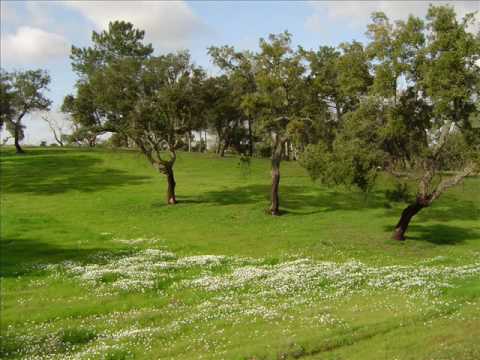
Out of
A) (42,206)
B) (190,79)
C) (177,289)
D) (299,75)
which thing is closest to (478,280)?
(177,289)

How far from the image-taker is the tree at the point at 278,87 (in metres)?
44.6

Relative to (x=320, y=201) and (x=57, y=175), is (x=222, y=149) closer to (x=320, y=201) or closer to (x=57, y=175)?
(x=57, y=175)

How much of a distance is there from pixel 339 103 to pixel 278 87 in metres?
5.44

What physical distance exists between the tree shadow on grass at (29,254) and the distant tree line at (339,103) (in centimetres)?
1691

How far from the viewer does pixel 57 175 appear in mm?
72875

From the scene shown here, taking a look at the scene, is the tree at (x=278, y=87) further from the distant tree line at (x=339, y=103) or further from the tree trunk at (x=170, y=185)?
the tree trunk at (x=170, y=185)

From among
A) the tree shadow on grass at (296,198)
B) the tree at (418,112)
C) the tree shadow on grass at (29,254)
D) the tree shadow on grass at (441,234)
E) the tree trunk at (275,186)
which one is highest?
the tree at (418,112)

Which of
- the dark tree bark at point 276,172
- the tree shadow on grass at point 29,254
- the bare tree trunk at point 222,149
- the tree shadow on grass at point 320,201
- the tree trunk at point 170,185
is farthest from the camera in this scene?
the bare tree trunk at point 222,149

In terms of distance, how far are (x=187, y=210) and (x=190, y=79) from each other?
42.9ft

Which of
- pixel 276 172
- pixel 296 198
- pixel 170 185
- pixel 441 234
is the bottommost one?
pixel 441 234

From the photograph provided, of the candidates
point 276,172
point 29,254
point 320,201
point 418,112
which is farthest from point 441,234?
point 29,254

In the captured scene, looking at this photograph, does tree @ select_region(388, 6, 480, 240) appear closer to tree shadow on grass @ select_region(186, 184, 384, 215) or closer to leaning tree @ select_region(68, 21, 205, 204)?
tree shadow on grass @ select_region(186, 184, 384, 215)

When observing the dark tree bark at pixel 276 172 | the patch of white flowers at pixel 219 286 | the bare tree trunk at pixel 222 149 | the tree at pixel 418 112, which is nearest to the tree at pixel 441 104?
the tree at pixel 418 112

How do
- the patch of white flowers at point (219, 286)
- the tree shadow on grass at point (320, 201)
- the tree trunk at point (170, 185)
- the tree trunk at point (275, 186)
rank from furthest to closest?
the tree trunk at point (170, 185), the tree shadow on grass at point (320, 201), the tree trunk at point (275, 186), the patch of white flowers at point (219, 286)
